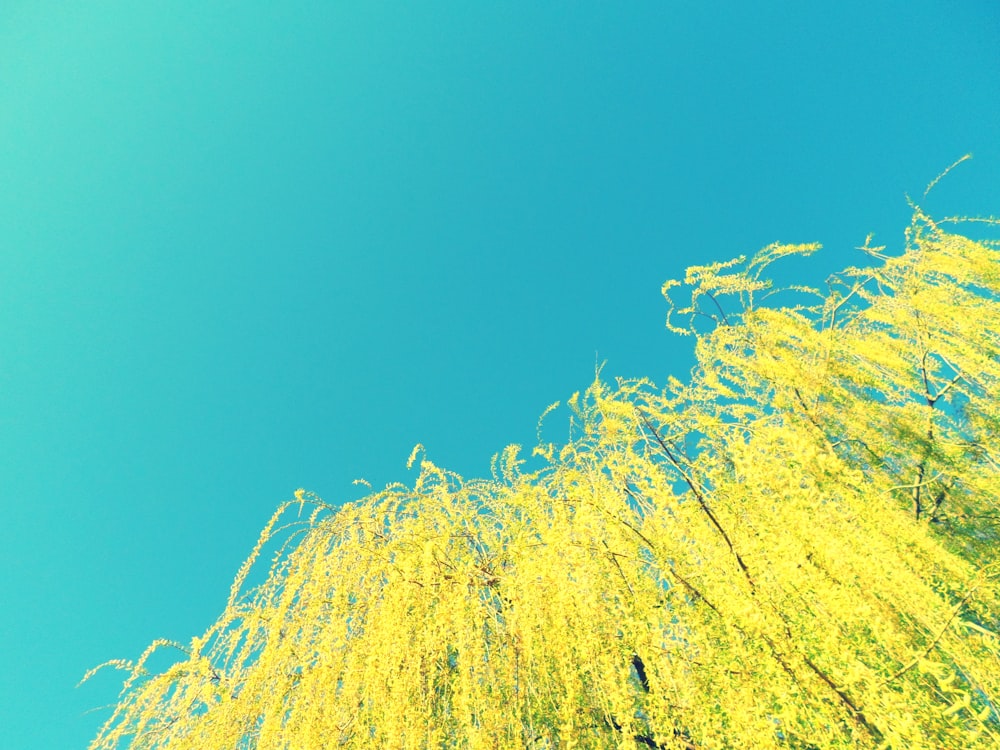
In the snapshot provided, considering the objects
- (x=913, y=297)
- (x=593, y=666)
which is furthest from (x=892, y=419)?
(x=593, y=666)

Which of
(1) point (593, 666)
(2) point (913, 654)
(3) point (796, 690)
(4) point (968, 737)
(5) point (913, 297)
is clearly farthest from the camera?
(5) point (913, 297)

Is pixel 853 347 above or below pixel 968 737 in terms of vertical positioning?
above

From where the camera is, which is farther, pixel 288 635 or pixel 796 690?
pixel 288 635

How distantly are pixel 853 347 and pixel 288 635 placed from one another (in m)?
4.12

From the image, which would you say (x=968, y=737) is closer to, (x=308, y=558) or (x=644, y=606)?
(x=644, y=606)

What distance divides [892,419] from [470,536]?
2926mm

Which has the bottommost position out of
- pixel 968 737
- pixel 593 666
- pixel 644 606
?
pixel 968 737

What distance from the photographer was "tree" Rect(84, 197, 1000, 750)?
189 centimetres

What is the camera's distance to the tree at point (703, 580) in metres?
1.89

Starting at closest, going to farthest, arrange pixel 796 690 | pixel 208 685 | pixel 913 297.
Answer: pixel 796 690 → pixel 208 685 → pixel 913 297

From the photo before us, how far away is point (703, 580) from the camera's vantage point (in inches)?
90.7

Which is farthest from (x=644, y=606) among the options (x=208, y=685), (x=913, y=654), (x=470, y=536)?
(x=208, y=685)

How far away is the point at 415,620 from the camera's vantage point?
8.94ft

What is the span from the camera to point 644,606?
89.0 inches
